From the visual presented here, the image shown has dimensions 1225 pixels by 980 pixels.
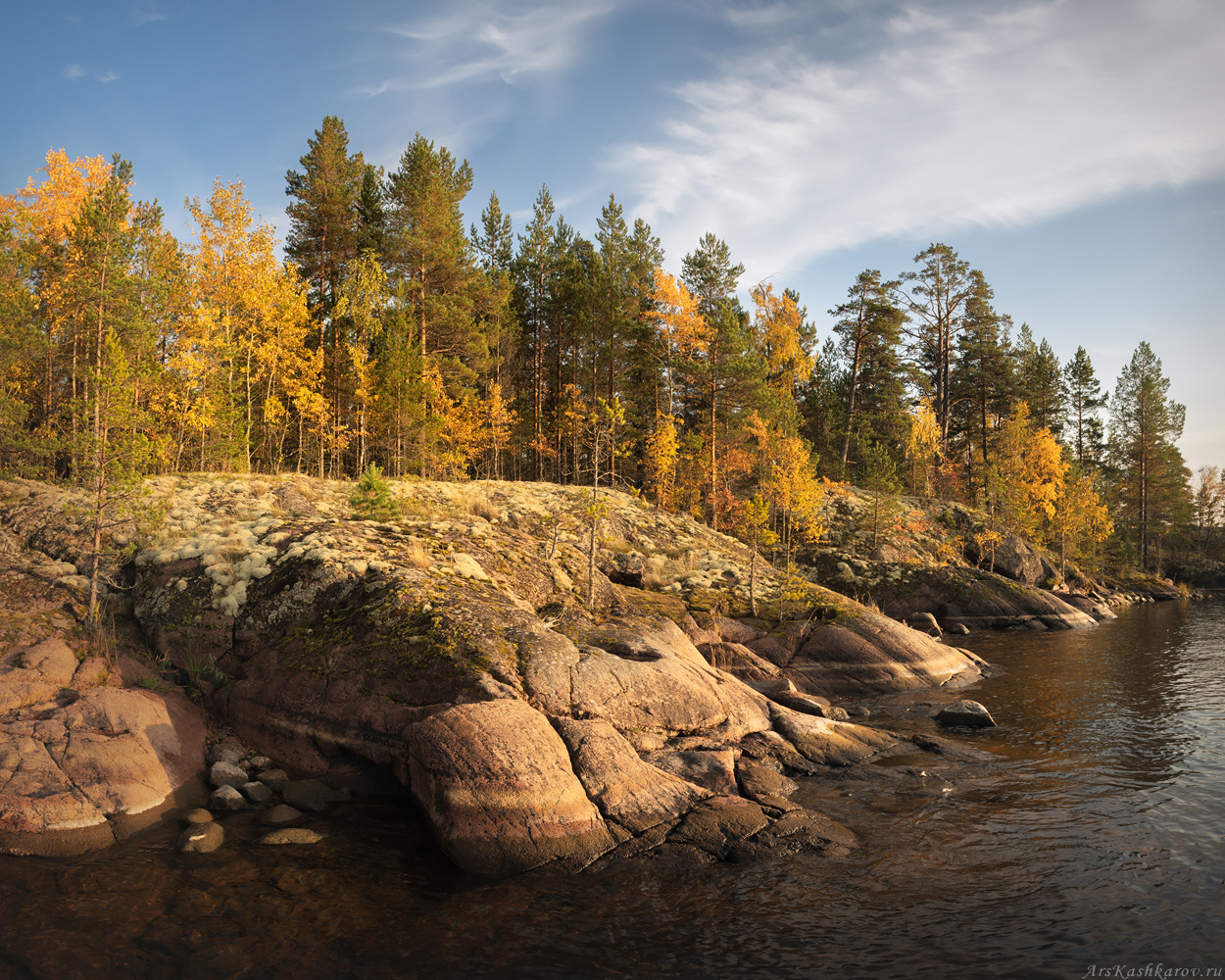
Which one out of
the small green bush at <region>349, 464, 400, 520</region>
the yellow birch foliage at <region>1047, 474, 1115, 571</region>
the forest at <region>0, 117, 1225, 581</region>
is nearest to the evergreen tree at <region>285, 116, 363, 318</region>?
the forest at <region>0, 117, 1225, 581</region>

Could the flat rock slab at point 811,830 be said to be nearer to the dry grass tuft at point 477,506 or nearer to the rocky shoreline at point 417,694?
the rocky shoreline at point 417,694

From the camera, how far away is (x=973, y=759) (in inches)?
516

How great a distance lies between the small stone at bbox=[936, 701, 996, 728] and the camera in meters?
15.5

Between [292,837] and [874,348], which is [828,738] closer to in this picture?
[292,837]

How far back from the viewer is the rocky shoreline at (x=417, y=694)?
30.3ft

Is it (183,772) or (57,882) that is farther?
(183,772)

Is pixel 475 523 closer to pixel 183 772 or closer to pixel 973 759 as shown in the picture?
pixel 183 772

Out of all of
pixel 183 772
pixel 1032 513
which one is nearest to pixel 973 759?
pixel 183 772

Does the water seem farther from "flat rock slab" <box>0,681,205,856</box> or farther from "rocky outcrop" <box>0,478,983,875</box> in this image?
"rocky outcrop" <box>0,478,983,875</box>

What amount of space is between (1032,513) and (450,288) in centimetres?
4357

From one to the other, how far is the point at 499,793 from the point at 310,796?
3706 millimetres

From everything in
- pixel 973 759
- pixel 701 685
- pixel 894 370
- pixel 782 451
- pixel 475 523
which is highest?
pixel 894 370

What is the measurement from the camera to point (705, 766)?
1116 centimetres

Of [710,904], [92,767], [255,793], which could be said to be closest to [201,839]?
[255,793]
